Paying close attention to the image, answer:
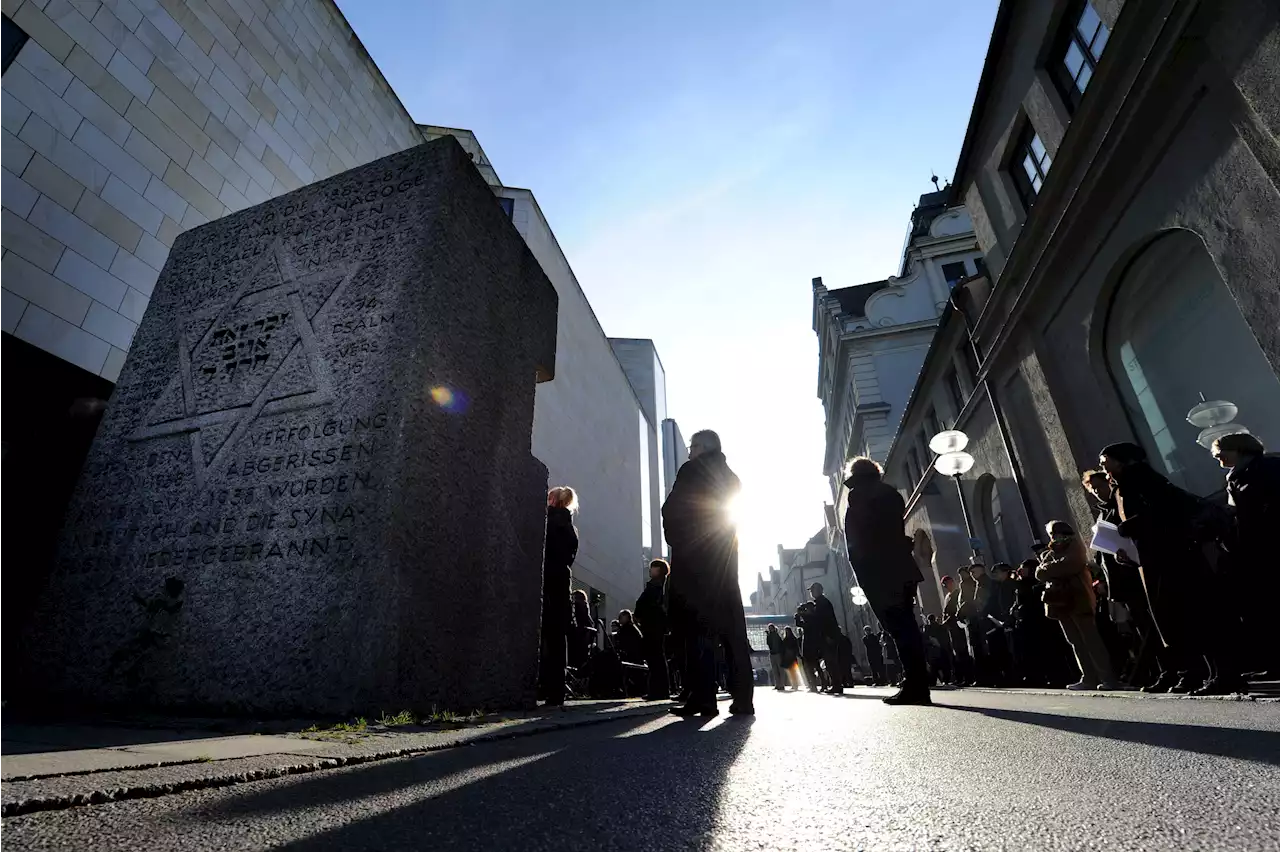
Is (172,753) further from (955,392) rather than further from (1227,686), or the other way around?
(955,392)

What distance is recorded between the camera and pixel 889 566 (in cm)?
A: 435

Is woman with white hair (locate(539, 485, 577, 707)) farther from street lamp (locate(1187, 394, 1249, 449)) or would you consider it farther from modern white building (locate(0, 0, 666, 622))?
street lamp (locate(1187, 394, 1249, 449))

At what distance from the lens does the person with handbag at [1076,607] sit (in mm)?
6141

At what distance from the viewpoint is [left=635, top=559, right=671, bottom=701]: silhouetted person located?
6531 mm

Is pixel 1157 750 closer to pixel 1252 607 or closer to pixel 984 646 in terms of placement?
pixel 1252 607

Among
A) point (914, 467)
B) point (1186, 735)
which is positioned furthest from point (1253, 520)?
point (914, 467)

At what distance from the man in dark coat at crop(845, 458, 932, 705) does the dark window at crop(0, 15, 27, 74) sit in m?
7.41

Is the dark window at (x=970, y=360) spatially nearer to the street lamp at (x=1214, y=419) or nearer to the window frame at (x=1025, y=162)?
the window frame at (x=1025, y=162)

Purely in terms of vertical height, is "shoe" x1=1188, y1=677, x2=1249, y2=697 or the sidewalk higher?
"shoe" x1=1188, y1=677, x2=1249, y2=697

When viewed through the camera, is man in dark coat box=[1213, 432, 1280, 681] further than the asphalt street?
Yes

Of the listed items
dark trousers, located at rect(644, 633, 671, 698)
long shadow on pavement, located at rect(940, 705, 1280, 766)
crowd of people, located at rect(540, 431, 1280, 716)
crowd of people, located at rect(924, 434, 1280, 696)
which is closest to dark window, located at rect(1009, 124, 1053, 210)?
crowd of people, located at rect(924, 434, 1280, 696)

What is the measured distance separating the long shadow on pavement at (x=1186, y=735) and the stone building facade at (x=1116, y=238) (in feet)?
15.2

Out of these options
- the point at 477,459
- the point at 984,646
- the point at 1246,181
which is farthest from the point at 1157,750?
the point at 984,646

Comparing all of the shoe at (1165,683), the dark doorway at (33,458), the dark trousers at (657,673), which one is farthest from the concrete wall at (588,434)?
the shoe at (1165,683)
